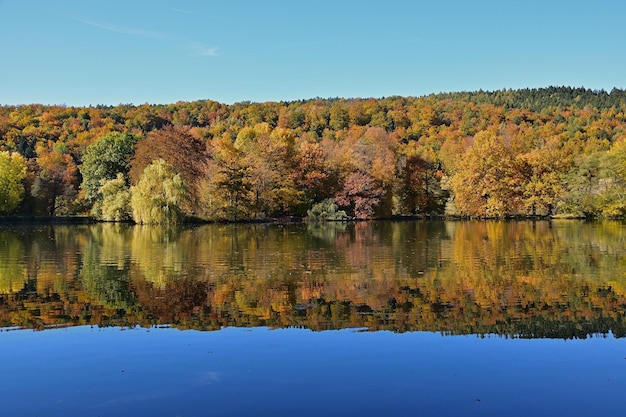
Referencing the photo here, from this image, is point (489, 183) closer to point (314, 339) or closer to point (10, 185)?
point (10, 185)

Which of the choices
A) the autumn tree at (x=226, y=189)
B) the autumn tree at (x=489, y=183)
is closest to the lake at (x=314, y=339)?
the autumn tree at (x=226, y=189)

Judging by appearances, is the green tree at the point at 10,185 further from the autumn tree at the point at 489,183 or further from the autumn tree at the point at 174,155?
the autumn tree at the point at 489,183

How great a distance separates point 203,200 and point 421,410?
4878cm

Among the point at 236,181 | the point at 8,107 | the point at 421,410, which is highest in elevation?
the point at 8,107

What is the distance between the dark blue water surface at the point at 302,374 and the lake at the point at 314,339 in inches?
1.3

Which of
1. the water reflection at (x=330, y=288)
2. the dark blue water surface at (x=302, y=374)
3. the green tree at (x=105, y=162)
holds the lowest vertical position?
the dark blue water surface at (x=302, y=374)

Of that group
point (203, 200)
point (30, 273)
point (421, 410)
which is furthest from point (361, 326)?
point (203, 200)

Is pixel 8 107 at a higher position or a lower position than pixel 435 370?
higher

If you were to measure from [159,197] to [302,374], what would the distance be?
42.0 metres

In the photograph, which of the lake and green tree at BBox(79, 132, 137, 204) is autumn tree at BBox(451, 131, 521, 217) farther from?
the lake

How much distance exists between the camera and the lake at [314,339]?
7.29m

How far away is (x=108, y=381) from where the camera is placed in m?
8.09

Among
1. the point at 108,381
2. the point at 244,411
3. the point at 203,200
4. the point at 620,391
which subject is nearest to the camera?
the point at 244,411

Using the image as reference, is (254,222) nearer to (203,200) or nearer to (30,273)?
(203,200)
